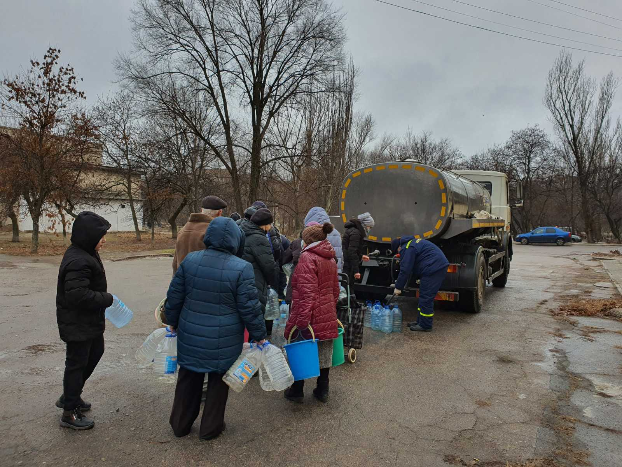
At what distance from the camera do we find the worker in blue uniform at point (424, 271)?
21.8ft

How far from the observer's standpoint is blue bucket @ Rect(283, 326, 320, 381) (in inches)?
144

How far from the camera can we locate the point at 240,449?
316cm

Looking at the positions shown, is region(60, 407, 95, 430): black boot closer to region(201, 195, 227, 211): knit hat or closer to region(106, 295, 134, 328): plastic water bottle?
region(106, 295, 134, 328): plastic water bottle

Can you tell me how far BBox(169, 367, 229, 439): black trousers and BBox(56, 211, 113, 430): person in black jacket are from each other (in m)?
0.74

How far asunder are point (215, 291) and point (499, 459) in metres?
2.30

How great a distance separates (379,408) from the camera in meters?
3.89

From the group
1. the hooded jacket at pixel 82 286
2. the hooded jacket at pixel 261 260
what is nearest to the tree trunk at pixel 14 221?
the hooded jacket at pixel 261 260

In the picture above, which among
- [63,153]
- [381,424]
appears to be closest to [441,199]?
[381,424]

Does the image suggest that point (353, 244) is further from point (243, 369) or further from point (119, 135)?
point (119, 135)

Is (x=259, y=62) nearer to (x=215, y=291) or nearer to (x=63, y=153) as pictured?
(x=63, y=153)

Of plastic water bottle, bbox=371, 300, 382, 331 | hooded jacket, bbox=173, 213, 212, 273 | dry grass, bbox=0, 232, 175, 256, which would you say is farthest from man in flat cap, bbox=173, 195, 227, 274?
dry grass, bbox=0, 232, 175, 256

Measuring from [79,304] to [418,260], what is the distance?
4830 mm

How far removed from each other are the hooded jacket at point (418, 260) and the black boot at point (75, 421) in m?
4.49

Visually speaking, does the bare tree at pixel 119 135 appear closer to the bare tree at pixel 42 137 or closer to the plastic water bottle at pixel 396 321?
the bare tree at pixel 42 137
